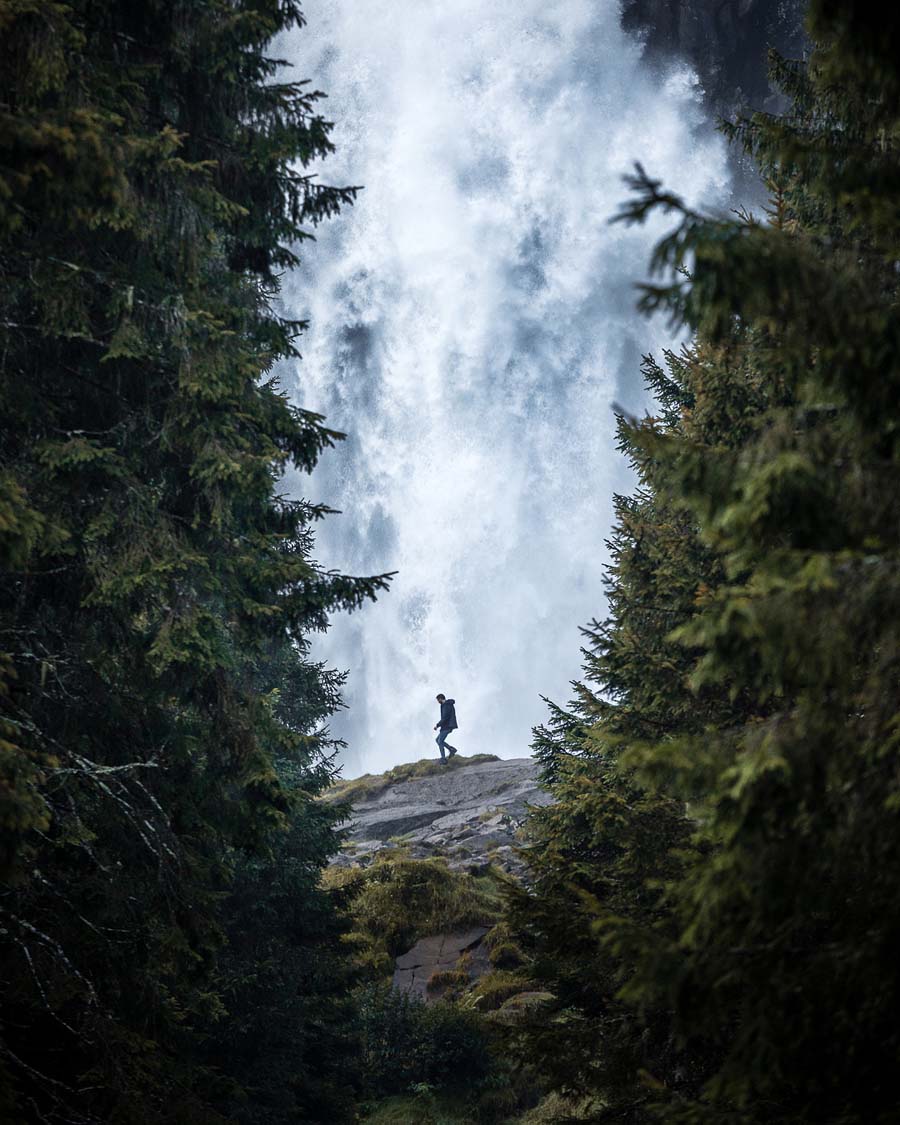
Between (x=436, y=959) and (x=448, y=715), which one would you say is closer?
(x=436, y=959)

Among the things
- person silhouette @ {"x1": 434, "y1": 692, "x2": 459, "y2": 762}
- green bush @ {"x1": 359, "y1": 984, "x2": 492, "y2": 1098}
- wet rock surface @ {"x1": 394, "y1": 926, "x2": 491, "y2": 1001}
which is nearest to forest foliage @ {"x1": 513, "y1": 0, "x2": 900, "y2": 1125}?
green bush @ {"x1": 359, "y1": 984, "x2": 492, "y2": 1098}

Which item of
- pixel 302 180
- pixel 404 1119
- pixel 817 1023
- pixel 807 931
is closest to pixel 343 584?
pixel 302 180

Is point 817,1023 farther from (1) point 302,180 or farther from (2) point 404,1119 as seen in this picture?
(2) point 404,1119

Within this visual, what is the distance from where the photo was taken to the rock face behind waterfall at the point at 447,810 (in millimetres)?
25766

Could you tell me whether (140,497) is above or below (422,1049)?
above

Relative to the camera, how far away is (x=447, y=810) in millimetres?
31109

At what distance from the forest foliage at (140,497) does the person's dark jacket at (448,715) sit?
80.2ft

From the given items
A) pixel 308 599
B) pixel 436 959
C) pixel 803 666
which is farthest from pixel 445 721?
pixel 803 666

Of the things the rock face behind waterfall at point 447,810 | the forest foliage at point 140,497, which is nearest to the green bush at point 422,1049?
the rock face behind waterfall at point 447,810

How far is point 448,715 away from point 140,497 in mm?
27859

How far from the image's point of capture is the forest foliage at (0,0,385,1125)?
577 cm

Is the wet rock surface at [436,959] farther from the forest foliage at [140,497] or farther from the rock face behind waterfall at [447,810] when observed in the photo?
the forest foliage at [140,497]

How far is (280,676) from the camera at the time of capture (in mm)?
16578

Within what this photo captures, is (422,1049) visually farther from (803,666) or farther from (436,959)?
(803,666)
